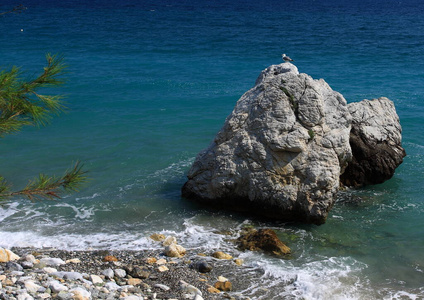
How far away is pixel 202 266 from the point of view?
31.8 ft

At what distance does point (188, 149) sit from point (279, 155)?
5771 mm

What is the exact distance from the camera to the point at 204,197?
Answer: 502 inches

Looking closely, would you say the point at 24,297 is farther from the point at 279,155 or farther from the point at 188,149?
the point at 188,149

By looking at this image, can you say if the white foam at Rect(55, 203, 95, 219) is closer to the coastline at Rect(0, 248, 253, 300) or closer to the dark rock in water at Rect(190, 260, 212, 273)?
the coastline at Rect(0, 248, 253, 300)

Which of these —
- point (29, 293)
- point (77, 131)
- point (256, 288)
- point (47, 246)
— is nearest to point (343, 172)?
point (256, 288)

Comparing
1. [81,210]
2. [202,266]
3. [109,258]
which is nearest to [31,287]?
[109,258]

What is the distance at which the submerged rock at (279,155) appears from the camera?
11.9m

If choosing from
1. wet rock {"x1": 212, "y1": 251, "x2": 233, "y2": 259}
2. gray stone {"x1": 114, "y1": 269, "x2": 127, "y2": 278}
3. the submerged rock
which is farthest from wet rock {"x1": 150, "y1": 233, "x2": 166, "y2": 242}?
the submerged rock

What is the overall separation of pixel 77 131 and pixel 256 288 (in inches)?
473

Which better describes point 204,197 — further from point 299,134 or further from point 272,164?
point 299,134

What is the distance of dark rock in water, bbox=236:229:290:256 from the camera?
34.4ft

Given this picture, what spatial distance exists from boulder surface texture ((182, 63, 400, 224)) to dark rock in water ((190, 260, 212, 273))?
2.77 m

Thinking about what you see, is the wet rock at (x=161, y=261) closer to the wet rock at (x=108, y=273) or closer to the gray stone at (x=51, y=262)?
the wet rock at (x=108, y=273)

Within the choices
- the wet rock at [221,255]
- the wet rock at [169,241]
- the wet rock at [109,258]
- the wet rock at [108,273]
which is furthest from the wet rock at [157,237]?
the wet rock at [108,273]
